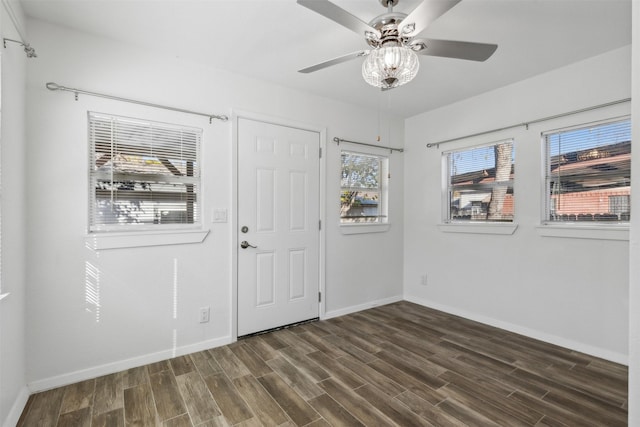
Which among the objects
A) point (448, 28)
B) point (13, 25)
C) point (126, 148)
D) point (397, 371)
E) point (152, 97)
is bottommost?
point (397, 371)

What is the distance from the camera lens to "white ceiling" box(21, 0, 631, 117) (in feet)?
6.71

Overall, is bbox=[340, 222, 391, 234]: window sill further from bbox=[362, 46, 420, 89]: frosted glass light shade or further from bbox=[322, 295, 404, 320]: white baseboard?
bbox=[362, 46, 420, 89]: frosted glass light shade

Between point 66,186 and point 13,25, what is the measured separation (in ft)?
3.32

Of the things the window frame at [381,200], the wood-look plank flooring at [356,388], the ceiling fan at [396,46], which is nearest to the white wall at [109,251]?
the wood-look plank flooring at [356,388]

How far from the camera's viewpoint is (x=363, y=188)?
402cm

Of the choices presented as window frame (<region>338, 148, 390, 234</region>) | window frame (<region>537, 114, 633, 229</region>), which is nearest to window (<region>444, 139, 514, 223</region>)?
window frame (<region>537, 114, 633, 229</region>)

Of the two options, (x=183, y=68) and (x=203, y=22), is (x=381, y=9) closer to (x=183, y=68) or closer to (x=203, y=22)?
(x=203, y=22)

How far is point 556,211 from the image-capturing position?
302 cm

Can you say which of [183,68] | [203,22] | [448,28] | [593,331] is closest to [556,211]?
[593,331]

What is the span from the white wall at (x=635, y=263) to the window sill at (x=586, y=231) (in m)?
2.38

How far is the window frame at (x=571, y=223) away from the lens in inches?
103

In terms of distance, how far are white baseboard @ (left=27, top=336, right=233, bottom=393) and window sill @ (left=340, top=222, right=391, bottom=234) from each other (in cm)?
174

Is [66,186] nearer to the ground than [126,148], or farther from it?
nearer to the ground

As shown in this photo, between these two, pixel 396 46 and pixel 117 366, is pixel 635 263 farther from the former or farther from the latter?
pixel 117 366
